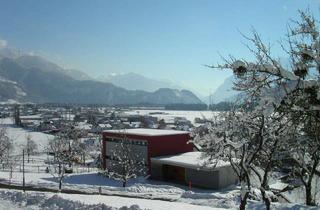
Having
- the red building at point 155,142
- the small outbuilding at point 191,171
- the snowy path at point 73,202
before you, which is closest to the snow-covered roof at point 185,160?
the small outbuilding at point 191,171

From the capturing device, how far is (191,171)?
48188 mm

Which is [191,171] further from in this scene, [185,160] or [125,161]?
[125,161]

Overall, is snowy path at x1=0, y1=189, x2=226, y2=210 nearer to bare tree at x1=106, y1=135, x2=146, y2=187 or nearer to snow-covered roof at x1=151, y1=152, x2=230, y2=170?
snow-covered roof at x1=151, y1=152, x2=230, y2=170

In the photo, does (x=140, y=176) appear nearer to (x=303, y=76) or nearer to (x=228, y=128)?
(x=228, y=128)

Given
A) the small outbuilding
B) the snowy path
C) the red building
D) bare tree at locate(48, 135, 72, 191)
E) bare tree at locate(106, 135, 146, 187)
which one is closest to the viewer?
the snowy path

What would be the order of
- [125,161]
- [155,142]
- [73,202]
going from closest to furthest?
[73,202], [125,161], [155,142]

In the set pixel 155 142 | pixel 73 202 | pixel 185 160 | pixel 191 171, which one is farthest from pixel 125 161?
pixel 73 202

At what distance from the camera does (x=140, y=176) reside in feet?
176

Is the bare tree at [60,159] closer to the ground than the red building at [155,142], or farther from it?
closer to the ground

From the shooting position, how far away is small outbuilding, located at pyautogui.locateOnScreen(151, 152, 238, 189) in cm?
4576

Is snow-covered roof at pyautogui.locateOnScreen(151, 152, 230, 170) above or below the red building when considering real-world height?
below

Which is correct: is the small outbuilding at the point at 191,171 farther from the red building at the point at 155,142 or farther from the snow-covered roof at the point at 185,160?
the red building at the point at 155,142

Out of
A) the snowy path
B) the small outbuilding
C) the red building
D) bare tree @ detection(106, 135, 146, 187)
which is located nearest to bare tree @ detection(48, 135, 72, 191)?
bare tree @ detection(106, 135, 146, 187)

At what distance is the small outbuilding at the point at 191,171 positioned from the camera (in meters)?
45.8
